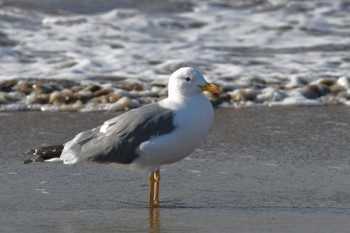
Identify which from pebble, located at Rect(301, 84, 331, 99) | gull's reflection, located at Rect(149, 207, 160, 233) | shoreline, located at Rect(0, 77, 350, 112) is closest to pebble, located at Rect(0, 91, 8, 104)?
shoreline, located at Rect(0, 77, 350, 112)

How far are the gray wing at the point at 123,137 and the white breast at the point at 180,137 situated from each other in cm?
4

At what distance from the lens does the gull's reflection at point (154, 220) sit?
4.90 meters

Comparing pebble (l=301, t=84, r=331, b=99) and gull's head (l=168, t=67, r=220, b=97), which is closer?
gull's head (l=168, t=67, r=220, b=97)

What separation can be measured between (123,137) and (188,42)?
6318 mm

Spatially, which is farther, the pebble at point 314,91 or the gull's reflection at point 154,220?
the pebble at point 314,91

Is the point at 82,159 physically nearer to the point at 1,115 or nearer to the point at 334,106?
the point at 1,115

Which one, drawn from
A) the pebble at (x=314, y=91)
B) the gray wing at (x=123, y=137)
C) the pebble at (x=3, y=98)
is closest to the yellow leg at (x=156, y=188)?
the gray wing at (x=123, y=137)

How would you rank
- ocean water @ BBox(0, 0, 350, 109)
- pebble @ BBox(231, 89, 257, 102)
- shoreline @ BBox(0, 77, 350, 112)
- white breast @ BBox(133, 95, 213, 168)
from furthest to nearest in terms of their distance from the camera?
ocean water @ BBox(0, 0, 350, 109), pebble @ BBox(231, 89, 257, 102), shoreline @ BBox(0, 77, 350, 112), white breast @ BBox(133, 95, 213, 168)

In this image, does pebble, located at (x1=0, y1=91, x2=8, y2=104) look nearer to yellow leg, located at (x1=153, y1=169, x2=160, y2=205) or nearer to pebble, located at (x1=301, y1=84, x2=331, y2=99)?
pebble, located at (x1=301, y1=84, x2=331, y2=99)

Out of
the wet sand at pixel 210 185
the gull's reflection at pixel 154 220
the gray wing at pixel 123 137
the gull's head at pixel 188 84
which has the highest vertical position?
the gull's head at pixel 188 84

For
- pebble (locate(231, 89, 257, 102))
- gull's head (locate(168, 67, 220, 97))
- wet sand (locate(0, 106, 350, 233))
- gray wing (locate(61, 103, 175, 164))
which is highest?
gull's head (locate(168, 67, 220, 97))

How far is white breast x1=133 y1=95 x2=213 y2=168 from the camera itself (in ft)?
17.9

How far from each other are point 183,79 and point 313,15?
319 inches

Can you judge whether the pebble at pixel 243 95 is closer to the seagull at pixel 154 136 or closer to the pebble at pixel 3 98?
the pebble at pixel 3 98
